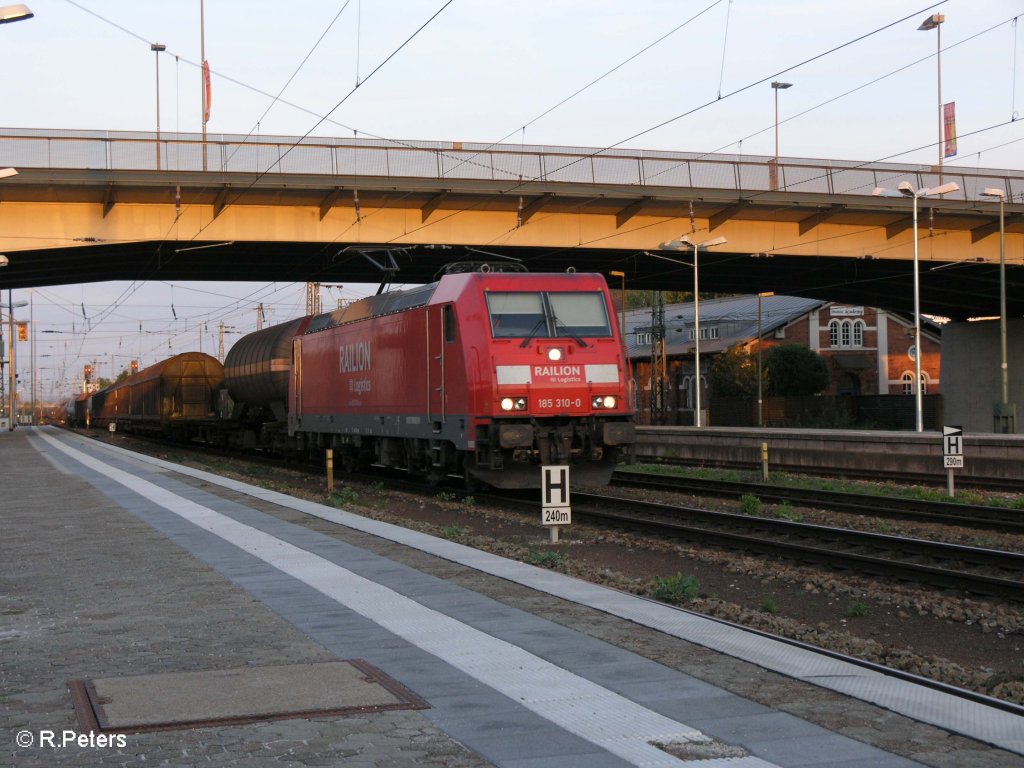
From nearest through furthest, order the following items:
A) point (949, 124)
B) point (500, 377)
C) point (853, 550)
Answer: point (853, 550) → point (500, 377) → point (949, 124)

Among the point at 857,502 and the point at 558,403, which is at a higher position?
the point at 558,403

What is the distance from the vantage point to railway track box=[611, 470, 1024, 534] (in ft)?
53.6

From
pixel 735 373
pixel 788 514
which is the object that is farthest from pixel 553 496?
pixel 735 373

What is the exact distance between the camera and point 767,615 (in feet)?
31.1

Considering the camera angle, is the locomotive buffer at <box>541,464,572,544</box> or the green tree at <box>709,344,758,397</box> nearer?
the locomotive buffer at <box>541,464,572,544</box>

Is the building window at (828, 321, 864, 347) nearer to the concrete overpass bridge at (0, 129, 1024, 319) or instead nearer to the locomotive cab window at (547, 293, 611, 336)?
the concrete overpass bridge at (0, 129, 1024, 319)

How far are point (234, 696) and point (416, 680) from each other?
0.95 m

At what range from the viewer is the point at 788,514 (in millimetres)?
17484

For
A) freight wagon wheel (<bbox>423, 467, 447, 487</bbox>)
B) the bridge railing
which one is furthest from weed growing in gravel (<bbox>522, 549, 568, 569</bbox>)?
the bridge railing

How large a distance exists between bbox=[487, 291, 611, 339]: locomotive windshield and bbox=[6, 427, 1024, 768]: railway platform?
8.08 metres

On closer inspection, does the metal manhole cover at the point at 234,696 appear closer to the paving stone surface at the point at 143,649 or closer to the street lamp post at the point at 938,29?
the paving stone surface at the point at 143,649

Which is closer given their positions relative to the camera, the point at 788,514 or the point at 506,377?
the point at 788,514

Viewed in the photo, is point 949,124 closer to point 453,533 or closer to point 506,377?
point 506,377

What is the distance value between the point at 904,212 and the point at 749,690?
32.5 meters
